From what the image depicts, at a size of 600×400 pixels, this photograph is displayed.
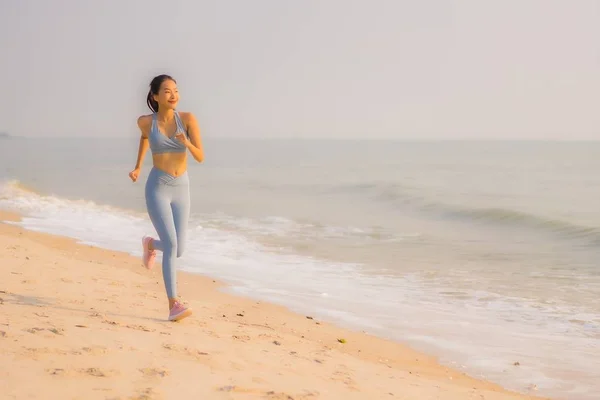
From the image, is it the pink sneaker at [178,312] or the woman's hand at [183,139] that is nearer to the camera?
the woman's hand at [183,139]

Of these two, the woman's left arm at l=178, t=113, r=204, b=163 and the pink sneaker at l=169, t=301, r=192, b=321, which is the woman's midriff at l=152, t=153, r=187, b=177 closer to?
the woman's left arm at l=178, t=113, r=204, b=163

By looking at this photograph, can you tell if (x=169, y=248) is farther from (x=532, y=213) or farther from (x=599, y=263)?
(x=532, y=213)

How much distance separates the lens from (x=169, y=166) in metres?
5.71

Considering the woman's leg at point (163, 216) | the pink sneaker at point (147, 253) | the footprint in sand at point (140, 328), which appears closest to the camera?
the footprint in sand at point (140, 328)

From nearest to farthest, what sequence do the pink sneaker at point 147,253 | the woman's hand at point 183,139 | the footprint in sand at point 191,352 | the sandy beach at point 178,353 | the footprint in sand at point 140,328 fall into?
1. the sandy beach at point 178,353
2. the footprint in sand at point 191,352
3. the footprint in sand at point 140,328
4. the woman's hand at point 183,139
5. the pink sneaker at point 147,253

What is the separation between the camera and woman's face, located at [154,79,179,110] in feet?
18.6

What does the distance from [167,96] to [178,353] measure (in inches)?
82.7

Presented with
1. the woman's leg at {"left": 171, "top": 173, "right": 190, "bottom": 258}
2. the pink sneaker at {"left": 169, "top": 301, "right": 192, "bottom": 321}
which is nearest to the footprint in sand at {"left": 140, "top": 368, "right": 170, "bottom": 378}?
the pink sneaker at {"left": 169, "top": 301, "right": 192, "bottom": 321}

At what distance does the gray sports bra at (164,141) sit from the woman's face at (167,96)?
96 mm

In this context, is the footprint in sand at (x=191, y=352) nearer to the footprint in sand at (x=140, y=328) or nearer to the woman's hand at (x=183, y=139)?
the footprint in sand at (x=140, y=328)

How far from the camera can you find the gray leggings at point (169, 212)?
567 centimetres

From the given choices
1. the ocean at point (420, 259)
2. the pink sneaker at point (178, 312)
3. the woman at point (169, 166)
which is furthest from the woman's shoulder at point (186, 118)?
the ocean at point (420, 259)

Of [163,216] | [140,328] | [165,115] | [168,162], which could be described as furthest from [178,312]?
[165,115]

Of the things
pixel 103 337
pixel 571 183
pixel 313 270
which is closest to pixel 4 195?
pixel 313 270
